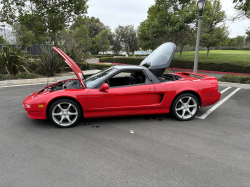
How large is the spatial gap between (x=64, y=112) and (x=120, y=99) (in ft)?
3.99

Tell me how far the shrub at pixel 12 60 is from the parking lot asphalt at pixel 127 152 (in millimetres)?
5988

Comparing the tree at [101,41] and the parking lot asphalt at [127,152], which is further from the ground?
the tree at [101,41]

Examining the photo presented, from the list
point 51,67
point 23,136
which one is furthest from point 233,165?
point 51,67

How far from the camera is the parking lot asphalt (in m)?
2.49

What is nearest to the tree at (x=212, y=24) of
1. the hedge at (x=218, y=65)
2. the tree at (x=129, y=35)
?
the hedge at (x=218, y=65)

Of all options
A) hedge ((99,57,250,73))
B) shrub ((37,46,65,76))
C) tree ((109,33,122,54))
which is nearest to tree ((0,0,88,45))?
shrub ((37,46,65,76))

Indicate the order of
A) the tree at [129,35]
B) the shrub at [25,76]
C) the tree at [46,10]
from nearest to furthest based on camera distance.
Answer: the shrub at [25,76] → the tree at [46,10] → the tree at [129,35]

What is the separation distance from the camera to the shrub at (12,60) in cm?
961

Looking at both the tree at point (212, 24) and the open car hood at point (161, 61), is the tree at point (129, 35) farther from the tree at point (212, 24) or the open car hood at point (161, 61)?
the open car hood at point (161, 61)

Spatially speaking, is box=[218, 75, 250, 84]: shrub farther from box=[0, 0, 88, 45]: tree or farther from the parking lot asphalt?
box=[0, 0, 88, 45]: tree

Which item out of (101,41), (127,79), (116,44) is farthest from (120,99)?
(116,44)

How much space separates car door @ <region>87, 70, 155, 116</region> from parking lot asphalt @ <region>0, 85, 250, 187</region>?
34cm

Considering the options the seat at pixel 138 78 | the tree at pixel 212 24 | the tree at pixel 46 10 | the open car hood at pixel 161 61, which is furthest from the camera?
the tree at pixel 212 24

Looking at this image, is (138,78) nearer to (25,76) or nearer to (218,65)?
(25,76)
